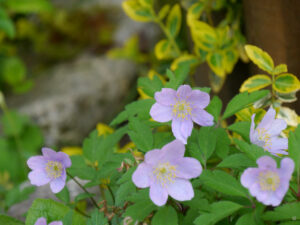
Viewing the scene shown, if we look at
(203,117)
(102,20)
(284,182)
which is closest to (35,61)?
(102,20)

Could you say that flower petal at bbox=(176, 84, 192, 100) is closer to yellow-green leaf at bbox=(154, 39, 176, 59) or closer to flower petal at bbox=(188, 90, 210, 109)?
flower petal at bbox=(188, 90, 210, 109)

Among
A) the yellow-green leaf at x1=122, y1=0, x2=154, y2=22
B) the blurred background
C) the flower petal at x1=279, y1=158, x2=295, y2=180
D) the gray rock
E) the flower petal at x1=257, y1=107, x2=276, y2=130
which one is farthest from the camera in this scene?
the gray rock

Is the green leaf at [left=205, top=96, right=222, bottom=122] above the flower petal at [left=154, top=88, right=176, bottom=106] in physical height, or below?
below

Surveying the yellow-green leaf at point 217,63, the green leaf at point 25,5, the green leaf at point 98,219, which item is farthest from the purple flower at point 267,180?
the green leaf at point 25,5

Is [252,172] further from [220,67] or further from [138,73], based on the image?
[138,73]

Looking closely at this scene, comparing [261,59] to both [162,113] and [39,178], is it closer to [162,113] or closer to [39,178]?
[162,113]

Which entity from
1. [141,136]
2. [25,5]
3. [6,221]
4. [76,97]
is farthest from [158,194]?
[25,5]

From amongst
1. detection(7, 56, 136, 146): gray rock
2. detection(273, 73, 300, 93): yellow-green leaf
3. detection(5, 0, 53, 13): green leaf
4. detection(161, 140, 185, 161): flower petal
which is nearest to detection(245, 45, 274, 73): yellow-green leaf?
detection(273, 73, 300, 93): yellow-green leaf
